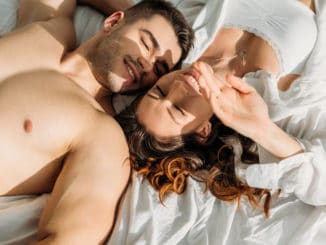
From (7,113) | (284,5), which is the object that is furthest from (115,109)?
(284,5)

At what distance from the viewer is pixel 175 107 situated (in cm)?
143

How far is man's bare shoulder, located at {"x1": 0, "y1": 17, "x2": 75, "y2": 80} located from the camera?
1.47 m

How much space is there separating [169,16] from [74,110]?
0.48 metres

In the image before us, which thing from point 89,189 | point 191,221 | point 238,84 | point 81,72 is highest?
point 238,84

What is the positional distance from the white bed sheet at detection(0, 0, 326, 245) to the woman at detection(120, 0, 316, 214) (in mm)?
52

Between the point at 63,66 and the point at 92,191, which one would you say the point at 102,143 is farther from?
the point at 63,66

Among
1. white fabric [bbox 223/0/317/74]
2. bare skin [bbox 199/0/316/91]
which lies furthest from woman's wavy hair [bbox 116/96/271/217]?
white fabric [bbox 223/0/317/74]

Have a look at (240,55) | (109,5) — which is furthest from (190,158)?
(109,5)

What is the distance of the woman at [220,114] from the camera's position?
1.34 m

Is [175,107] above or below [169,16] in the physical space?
below

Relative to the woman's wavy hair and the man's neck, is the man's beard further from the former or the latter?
the woman's wavy hair

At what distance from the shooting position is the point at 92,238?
4.16 feet

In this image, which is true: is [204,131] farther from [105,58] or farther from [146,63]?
[105,58]

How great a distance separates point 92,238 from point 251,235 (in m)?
0.43
